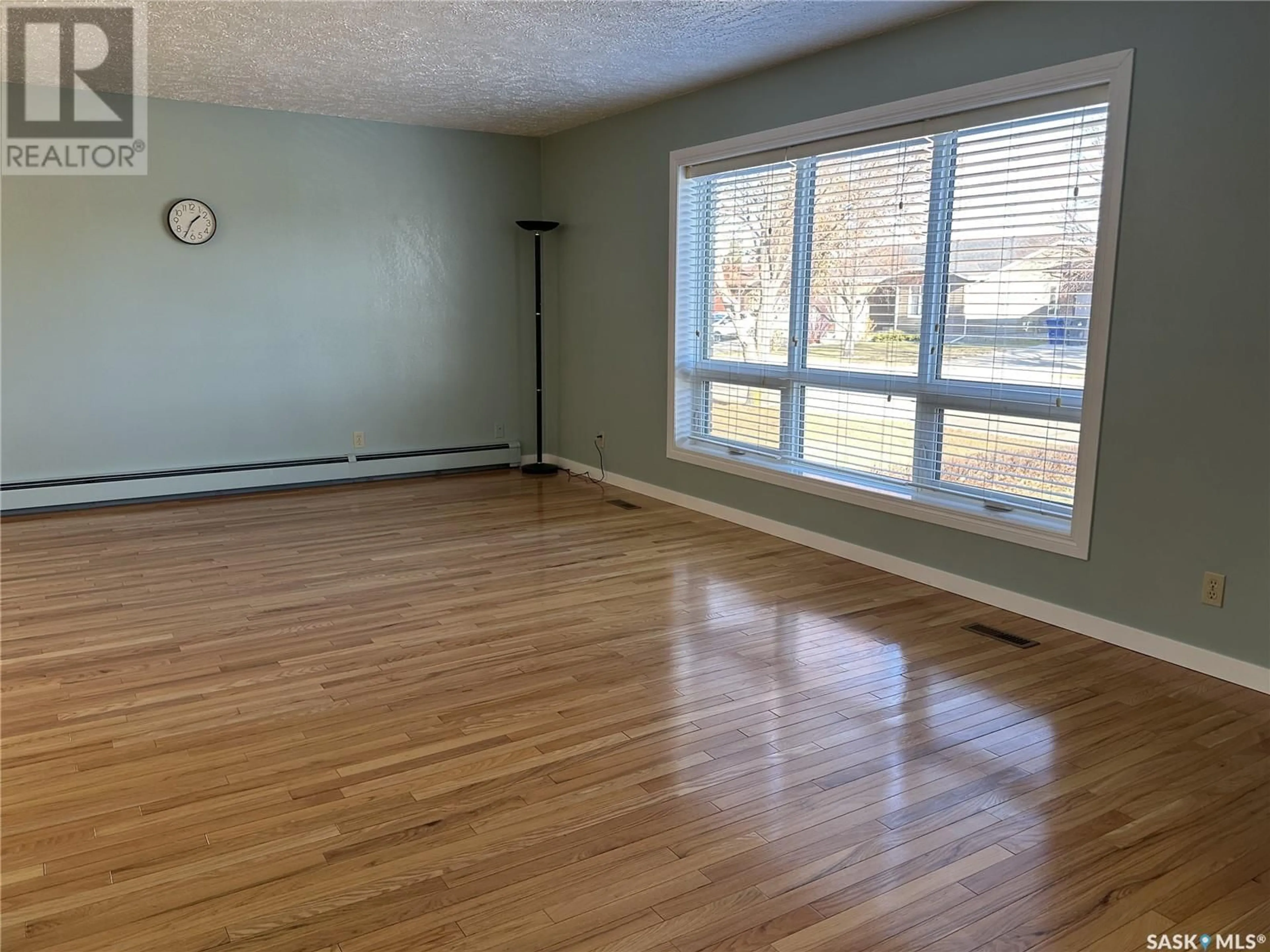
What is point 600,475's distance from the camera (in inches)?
268

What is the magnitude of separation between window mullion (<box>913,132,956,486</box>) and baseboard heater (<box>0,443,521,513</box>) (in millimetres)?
3731

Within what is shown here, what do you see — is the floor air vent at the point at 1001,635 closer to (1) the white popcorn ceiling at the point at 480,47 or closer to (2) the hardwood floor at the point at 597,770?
(2) the hardwood floor at the point at 597,770

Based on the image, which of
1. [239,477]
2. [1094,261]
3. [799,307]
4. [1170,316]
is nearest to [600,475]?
[799,307]

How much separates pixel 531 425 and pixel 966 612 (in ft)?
13.7

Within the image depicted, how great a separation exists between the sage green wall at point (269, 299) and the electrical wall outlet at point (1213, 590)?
503 cm

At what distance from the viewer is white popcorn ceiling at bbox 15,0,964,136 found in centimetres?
386

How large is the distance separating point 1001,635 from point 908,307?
160cm

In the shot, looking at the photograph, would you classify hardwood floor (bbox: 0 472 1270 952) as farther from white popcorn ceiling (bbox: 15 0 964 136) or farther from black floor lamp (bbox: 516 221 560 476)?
black floor lamp (bbox: 516 221 560 476)

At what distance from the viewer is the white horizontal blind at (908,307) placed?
3.66 metres

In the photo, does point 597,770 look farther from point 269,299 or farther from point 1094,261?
point 269,299

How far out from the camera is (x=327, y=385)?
6.42 m

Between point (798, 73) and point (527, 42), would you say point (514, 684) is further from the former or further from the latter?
point (798, 73)

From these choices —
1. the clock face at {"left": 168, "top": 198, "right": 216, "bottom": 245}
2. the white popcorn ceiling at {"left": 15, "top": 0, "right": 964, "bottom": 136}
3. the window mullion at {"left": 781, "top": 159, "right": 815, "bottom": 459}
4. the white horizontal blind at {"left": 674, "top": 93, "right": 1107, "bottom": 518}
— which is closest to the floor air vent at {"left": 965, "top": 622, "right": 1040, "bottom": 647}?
the white horizontal blind at {"left": 674, "top": 93, "right": 1107, "bottom": 518}

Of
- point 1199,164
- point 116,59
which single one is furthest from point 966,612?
point 116,59
